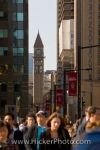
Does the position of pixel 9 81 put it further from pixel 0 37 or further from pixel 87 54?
pixel 87 54

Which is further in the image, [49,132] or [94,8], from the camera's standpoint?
[94,8]

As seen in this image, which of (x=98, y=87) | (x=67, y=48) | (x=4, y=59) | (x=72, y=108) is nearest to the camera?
(x=72, y=108)

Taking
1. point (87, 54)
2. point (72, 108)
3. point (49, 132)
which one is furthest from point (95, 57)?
point (49, 132)

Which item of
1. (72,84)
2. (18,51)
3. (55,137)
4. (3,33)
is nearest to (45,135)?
(55,137)

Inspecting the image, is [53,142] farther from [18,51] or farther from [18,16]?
[18,16]

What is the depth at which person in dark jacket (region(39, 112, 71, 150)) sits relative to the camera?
10.1 m

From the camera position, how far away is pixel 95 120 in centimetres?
1002

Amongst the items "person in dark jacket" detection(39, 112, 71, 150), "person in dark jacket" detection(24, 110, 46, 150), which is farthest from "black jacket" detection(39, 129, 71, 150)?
"person in dark jacket" detection(24, 110, 46, 150)

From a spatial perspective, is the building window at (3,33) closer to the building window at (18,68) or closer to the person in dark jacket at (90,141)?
the building window at (18,68)

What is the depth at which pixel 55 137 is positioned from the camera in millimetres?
10250

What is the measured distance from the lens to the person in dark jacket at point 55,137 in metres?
10.1

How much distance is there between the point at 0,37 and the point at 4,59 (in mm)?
3751

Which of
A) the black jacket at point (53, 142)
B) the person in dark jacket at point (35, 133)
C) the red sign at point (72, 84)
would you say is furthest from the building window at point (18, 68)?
the black jacket at point (53, 142)

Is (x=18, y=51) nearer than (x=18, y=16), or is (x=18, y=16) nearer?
(x=18, y=51)
